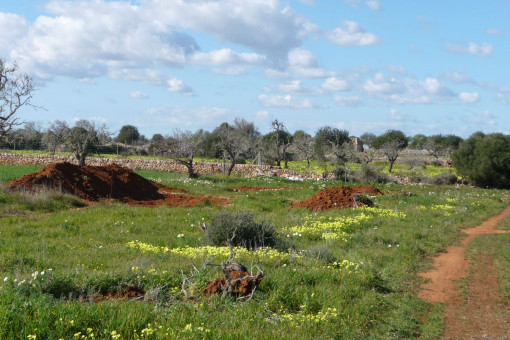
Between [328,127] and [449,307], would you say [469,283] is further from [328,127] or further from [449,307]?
[328,127]

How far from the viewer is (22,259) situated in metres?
8.53

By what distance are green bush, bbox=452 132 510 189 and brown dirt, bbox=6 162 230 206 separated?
25.6 m

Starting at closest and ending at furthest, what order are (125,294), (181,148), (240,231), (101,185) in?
1. (125,294)
2. (240,231)
3. (101,185)
4. (181,148)

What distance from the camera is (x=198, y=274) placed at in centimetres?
688

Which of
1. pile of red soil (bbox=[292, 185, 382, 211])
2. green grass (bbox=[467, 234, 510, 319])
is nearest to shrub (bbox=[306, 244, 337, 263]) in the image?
green grass (bbox=[467, 234, 510, 319])

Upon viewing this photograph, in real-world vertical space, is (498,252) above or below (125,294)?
below

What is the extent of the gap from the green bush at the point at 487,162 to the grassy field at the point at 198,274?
2360 centimetres

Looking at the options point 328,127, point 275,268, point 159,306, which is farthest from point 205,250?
point 328,127

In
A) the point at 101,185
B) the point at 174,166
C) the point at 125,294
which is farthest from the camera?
the point at 174,166

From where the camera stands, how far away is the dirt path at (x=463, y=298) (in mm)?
6555

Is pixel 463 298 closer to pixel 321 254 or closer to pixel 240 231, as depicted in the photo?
pixel 321 254

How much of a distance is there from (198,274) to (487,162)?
1419 inches

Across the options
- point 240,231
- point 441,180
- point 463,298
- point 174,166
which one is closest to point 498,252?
point 463,298

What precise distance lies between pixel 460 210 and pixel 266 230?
11022 mm
